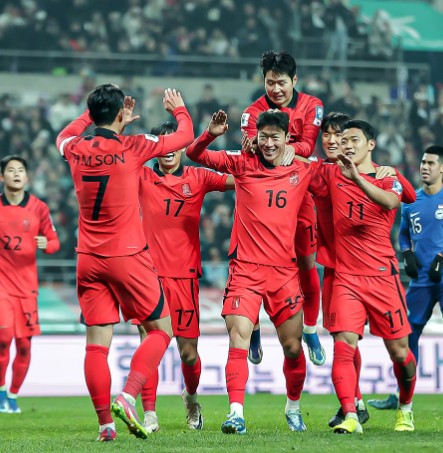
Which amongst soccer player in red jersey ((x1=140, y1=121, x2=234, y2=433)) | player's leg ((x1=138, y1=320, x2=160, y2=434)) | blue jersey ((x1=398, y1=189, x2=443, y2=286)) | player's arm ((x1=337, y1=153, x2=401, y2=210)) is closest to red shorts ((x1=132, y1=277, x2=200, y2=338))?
soccer player in red jersey ((x1=140, y1=121, x2=234, y2=433))

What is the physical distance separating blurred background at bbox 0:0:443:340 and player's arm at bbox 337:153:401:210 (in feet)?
37.0

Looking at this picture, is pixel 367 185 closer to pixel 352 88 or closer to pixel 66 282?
pixel 66 282

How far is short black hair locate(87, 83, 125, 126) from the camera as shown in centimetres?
712

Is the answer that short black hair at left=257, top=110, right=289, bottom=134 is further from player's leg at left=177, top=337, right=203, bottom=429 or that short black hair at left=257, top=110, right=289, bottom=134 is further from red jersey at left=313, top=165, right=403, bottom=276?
player's leg at left=177, top=337, right=203, bottom=429

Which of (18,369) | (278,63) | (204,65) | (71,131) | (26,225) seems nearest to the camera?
(71,131)

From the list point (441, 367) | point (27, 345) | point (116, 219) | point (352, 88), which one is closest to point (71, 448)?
point (116, 219)

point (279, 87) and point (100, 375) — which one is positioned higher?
point (279, 87)

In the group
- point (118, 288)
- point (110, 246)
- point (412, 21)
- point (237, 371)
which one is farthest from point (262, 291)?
point (412, 21)

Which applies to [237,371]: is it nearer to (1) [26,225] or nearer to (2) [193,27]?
(1) [26,225]

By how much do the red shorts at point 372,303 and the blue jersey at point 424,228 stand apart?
287 centimetres

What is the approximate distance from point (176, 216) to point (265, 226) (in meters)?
1.12

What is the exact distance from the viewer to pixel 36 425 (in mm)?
9641

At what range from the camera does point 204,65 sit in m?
22.5

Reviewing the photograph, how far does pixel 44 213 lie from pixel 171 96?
180 inches
